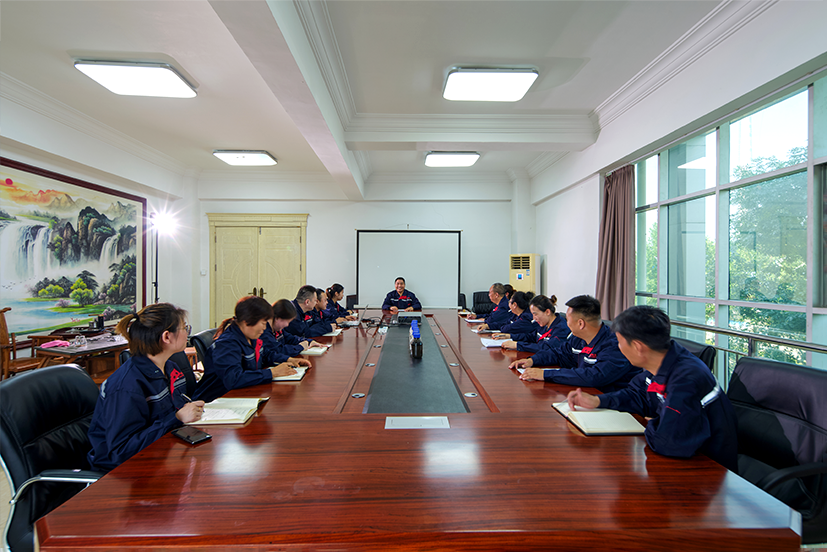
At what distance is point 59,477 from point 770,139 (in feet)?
13.4

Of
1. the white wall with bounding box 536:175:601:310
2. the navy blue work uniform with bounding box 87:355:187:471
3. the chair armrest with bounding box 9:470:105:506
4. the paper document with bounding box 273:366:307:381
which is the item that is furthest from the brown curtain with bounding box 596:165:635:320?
the chair armrest with bounding box 9:470:105:506

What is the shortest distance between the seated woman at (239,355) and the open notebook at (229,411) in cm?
26

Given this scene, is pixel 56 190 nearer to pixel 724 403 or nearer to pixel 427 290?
pixel 427 290

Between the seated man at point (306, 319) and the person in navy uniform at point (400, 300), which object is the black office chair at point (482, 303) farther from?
the seated man at point (306, 319)

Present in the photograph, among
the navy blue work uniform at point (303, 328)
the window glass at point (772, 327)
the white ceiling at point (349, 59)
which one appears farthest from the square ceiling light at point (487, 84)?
the window glass at point (772, 327)

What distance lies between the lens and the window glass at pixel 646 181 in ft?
12.7

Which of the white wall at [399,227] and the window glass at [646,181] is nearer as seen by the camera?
the window glass at [646,181]

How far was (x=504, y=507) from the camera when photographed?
909mm

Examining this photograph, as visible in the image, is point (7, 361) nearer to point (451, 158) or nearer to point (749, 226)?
point (451, 158)

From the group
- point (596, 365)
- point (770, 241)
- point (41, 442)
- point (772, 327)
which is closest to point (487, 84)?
point (770, 241)

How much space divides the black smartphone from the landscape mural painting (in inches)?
160

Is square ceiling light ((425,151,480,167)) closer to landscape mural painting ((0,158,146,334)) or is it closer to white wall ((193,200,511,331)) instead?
white wall ((193,200,511,331))

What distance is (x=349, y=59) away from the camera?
122 inches

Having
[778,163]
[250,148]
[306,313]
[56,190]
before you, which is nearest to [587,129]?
[778,163]
